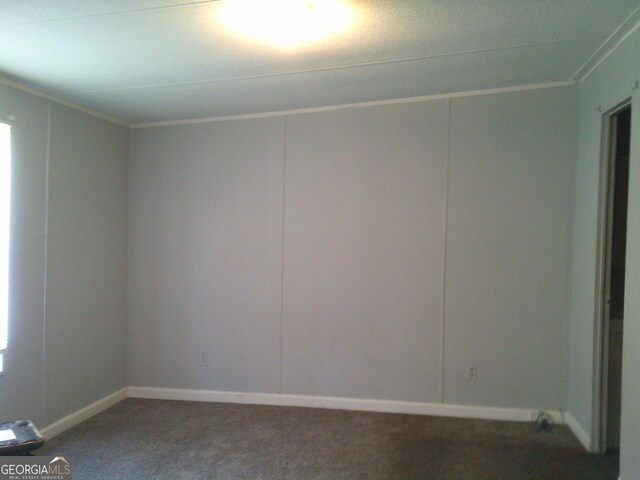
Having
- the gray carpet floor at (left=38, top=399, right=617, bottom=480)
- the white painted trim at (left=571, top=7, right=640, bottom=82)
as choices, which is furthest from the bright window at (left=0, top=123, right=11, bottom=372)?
the white painted trim at (left=571, top=7, right=640, bottom=82)

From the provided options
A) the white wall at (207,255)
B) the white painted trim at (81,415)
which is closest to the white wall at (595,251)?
the white wall at (207,255)

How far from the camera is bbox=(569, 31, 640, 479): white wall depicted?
1939 millimetres

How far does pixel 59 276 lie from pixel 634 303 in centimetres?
382

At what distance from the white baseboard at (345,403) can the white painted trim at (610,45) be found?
2560 millimetres

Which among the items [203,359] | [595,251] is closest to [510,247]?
[595,251]

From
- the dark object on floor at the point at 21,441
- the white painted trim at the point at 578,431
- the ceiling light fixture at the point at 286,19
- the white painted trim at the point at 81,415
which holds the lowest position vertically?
the white painted trim at the point at 81,415

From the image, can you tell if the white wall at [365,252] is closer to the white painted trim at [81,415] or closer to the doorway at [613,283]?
the doorway at [613,283]

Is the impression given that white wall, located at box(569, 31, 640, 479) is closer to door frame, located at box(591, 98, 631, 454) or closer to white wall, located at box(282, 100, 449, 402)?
door frame, located at box(591, 98, 631, 454)

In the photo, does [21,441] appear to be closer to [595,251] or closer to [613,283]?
[595,251]

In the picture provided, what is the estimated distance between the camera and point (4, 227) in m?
2.50

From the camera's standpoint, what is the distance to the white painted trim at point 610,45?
1935 millimetres

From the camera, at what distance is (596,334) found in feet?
8.11

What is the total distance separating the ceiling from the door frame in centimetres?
61

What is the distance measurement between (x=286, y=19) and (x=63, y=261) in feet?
8.20
